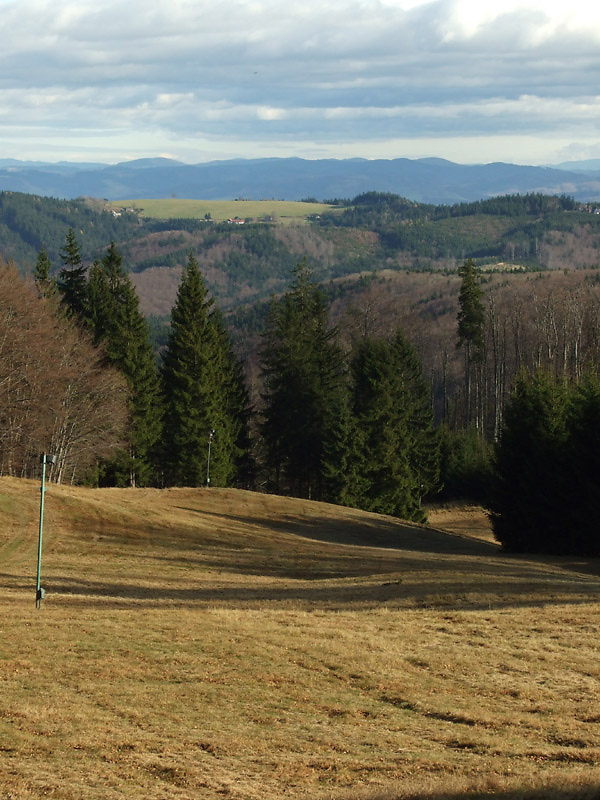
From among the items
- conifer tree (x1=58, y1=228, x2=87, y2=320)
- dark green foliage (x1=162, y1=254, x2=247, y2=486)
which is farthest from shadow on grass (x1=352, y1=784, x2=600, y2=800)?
conifer tree (x1=58, y1=228, x2=87, y2=320)

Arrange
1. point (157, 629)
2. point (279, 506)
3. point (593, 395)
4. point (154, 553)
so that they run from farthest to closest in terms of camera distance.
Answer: point (279, 506), point (593, 395), point (154, 553), point (157, 629)

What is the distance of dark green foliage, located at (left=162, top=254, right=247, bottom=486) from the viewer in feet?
204

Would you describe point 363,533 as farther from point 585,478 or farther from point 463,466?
point 463,466

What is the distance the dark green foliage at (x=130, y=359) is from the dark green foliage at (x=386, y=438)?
586 inches

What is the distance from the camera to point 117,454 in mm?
59844

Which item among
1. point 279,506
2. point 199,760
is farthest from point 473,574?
point 199,760

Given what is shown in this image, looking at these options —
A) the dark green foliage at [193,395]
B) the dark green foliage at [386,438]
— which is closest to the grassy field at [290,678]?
the dark green foliage at [386,438]

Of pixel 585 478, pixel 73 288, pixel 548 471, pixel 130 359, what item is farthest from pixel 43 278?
pixel 585 478

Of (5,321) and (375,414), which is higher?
(5,321)

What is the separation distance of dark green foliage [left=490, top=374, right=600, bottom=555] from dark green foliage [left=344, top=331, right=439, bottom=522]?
14.5 metres

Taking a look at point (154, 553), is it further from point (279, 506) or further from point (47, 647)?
point (47, 647)

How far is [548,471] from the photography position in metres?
44.6

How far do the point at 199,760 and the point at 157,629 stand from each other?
8.31 meters

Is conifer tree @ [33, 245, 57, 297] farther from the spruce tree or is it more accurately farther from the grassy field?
the spruce tree
